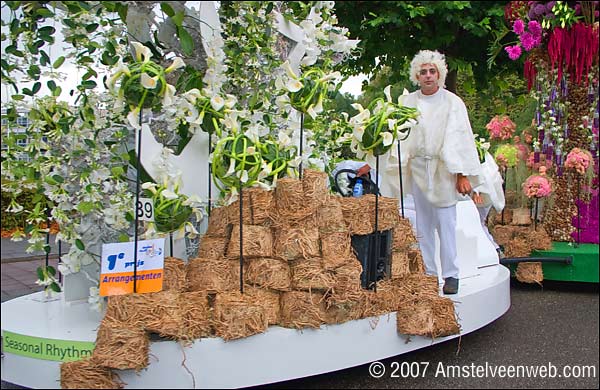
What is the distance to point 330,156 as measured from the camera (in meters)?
5.41

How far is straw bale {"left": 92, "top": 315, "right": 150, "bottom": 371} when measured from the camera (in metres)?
2.80

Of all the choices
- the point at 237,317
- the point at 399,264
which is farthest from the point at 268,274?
the point at 399,264

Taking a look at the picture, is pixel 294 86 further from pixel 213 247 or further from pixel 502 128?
pixel 502 128

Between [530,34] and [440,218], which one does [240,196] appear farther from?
[530,34]

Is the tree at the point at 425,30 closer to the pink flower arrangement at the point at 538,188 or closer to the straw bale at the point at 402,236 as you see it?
the pink flower arrangement at the point at 538,188

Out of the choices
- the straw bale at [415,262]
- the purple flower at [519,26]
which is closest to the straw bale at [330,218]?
the straw bale at [415,262]

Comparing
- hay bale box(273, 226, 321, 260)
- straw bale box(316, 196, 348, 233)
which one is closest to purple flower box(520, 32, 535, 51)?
straw bale box(316, 196, 348, 233)

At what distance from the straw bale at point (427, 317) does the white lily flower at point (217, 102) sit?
1.55 m

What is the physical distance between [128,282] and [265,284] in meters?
0.69

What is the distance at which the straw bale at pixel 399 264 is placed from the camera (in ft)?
12.7

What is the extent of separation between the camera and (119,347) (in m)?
2.83

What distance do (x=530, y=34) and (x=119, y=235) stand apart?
468 cm

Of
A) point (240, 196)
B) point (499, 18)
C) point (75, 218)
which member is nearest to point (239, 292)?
point (240, 196)

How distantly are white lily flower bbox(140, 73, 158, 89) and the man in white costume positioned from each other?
198 centimetres
